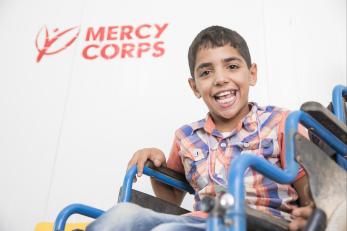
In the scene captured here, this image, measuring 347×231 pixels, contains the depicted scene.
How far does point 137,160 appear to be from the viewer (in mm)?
978

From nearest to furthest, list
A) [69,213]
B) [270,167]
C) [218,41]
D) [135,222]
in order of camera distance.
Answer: [270,167] → [135,222] → [69,213] → [218,41]

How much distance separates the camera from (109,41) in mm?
2023

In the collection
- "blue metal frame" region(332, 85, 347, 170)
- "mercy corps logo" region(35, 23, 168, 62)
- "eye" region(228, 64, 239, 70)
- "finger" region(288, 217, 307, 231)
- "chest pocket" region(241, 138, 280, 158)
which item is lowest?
"finger" region(288, 217, 307, 231)

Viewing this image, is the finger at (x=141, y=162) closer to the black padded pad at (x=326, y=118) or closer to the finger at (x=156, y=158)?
the finger at (x=156, y=158)

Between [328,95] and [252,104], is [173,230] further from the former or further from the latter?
[328,95]

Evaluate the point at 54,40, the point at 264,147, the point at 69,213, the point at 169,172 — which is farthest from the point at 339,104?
the point at 54,40

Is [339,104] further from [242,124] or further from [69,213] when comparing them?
[69,213]

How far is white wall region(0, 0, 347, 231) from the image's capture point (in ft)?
5.71

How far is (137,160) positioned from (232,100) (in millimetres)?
292

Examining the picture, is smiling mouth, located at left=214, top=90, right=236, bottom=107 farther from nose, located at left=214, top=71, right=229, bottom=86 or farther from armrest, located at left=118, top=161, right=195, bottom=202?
armrest, located at left=118, top=161, right=195, bottom=202

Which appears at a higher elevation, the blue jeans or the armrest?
the armrest

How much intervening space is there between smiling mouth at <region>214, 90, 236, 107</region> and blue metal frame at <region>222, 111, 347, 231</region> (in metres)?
0.35

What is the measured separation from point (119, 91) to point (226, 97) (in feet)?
3.02

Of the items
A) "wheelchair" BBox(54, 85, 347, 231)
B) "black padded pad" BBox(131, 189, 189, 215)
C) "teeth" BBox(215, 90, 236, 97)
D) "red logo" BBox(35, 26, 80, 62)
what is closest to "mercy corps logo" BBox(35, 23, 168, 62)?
"red logo" BBox(35, 26, 80, 62)
